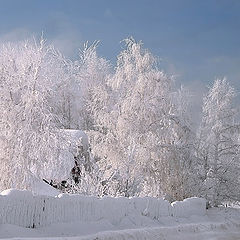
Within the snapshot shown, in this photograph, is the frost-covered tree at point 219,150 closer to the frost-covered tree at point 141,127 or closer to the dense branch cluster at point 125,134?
the dense branch cluster at point 125,134

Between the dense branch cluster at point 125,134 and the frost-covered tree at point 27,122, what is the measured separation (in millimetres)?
37

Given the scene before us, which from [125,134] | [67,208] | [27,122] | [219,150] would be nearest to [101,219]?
[67,208]

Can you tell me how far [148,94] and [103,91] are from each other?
2.62 meters

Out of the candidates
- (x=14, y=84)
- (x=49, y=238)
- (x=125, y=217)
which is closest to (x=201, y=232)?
(x=125, y=217)

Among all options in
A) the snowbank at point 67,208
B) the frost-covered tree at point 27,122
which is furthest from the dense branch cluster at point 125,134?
the snowbank at point 67,208

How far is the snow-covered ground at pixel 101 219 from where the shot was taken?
11.2 meters

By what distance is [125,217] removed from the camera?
Answer: 14867mm

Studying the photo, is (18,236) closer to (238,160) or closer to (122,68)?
(122,68)

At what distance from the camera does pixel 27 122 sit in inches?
666

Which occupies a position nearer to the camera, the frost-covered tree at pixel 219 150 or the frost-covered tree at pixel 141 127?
the frost-covered tree at pixel 141 127

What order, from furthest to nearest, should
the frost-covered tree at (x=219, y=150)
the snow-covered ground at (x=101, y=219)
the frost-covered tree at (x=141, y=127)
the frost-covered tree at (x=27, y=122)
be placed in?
the frost-covered tree at (x=219, y=150) < the frost-covered tree at (x=141, y=127) < the frost-covered tree at (x=27, y=122) < the snow-covered ground at (x=101, y=219)

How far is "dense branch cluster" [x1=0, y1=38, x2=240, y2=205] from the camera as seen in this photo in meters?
16.9

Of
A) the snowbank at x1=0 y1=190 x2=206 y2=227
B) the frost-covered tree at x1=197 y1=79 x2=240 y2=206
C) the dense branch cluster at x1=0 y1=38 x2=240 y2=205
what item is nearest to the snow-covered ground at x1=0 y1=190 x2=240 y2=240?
the snowbank at x1=0 y1=190 x2=206 y2=227

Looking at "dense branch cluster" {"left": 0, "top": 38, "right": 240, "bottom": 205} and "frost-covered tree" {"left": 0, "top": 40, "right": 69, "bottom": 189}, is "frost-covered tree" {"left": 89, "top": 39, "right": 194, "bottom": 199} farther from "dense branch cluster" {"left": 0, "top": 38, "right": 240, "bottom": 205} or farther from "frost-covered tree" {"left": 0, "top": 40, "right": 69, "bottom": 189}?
"frost-covered tree" {"left": 0, "top": 40, "right": 69, "bottom": 189}
